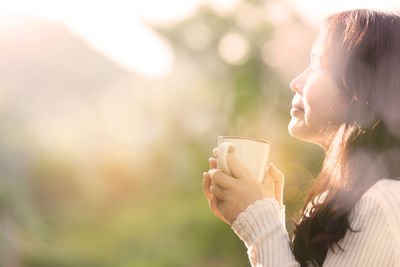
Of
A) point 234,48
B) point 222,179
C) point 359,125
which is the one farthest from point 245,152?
point 234,48

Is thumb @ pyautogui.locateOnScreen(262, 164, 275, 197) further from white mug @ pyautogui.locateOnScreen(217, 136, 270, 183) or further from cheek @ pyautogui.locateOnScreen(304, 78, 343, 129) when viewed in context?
cheek @ pyautogui.locateOnScreen(304, 78, 343, 129)

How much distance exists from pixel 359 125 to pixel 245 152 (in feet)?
1.02

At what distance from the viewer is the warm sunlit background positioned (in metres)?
10.9

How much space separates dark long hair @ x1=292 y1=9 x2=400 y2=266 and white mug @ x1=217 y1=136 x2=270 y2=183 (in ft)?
0.59

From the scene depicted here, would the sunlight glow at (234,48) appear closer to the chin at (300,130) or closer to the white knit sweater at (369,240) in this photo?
the chin at (300,130)

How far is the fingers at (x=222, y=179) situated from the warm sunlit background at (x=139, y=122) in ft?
27.7

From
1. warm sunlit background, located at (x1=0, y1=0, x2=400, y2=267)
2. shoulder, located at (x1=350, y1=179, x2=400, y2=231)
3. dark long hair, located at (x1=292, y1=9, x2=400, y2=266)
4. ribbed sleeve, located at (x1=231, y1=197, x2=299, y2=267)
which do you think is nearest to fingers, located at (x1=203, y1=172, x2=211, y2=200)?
ribbed sleeve, located at (x1=231, y1=197, x2=299, y2=267)

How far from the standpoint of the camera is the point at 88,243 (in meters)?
10.8

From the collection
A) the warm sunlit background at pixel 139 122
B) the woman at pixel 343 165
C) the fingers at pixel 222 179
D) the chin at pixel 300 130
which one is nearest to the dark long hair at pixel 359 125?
the woman at pixel 343 165

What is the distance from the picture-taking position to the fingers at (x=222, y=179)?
4.44ft

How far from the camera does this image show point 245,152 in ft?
4.56

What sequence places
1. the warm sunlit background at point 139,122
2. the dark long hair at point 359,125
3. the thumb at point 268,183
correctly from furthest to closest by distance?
the warm sunlit background at point 139,122 → the thumb at point 268,183 → the dark long hair at point 359,125

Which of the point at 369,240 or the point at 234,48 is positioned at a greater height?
the point at 234,48

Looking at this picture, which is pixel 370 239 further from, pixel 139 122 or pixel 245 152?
pixel 139 122
